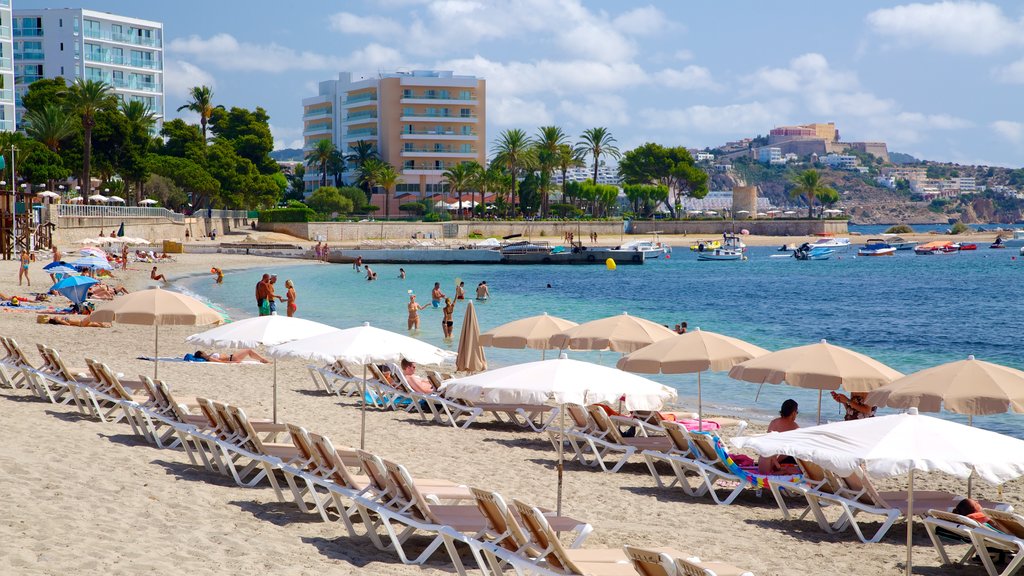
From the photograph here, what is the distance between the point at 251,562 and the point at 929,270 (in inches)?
3440

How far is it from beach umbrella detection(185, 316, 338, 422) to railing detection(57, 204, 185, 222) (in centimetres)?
5216

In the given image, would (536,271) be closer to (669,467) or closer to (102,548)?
(669,467)

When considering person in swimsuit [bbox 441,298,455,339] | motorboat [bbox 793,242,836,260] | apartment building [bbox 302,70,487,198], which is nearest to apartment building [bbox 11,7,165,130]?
apartment building [bbox 302,70,487,198]

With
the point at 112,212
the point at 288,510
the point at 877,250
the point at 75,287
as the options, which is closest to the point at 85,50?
the point at 112,212

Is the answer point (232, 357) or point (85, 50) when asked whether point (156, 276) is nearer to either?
point (232, 357)

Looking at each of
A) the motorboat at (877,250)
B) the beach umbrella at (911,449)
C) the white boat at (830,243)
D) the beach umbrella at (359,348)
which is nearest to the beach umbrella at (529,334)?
the beach umbrella at (359,348)

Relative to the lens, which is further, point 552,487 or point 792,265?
point 792,265

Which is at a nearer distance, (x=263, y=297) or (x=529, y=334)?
(x=529, y=334)

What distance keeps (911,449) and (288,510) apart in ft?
16.2

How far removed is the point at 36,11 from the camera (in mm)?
104625

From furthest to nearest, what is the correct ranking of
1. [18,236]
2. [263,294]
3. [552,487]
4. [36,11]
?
[36,11] → [18,236] → [263,294] → [552,487]

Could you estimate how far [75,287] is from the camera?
1062 inches

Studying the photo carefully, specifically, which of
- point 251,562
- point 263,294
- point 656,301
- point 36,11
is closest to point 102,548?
point 251,562

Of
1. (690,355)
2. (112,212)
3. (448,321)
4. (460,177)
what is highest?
(460,177)
